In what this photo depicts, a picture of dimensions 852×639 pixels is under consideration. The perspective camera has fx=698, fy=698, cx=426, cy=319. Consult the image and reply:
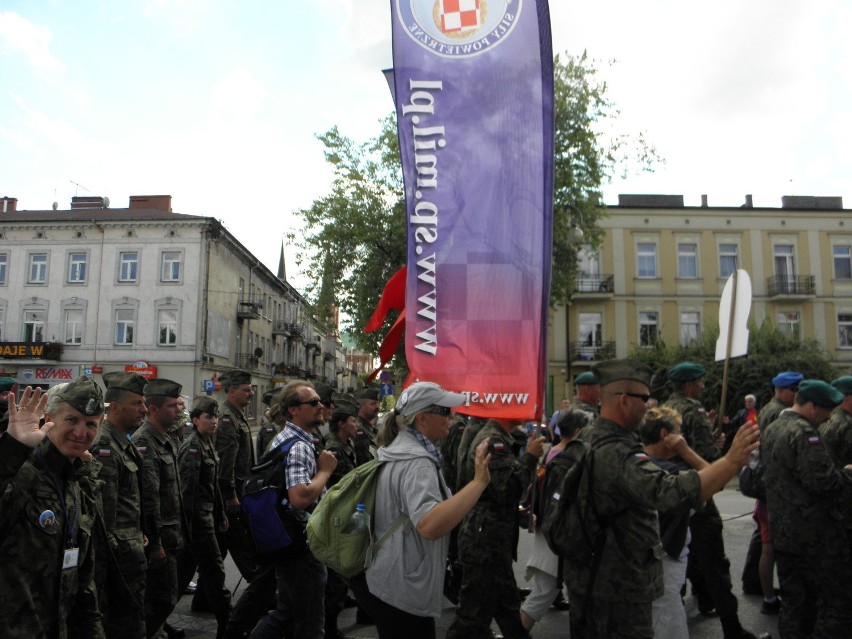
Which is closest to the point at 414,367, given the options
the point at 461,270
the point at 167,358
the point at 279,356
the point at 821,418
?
the point at 461,270

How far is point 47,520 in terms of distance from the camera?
9.39ft

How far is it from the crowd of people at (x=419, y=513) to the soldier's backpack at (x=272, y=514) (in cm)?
4

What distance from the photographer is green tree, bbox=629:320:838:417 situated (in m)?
25.6

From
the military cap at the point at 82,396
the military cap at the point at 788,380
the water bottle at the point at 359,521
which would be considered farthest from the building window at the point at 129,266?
the water bottle at the point at 359,521

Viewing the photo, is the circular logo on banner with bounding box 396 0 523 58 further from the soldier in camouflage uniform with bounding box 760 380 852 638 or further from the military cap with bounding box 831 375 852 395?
the military cap with bounding box 831 375 852 395

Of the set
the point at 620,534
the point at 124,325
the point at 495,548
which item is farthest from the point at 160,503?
the point at 124,325

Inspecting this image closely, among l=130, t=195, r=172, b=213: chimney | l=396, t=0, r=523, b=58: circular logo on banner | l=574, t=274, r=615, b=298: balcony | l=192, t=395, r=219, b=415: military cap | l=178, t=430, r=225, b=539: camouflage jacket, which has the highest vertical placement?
l=130, t=195, r=172, b=213: chimney

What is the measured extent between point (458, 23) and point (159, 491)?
Result: 3946mm

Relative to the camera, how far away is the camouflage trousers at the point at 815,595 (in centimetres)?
442

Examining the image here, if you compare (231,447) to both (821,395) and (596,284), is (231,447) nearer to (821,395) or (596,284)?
(821,395)

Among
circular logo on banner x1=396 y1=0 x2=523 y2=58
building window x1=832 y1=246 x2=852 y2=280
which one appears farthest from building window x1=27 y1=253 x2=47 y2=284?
building window x1=832 y1=246 x2=852 y2=280

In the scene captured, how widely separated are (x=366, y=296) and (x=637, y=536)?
21953mm

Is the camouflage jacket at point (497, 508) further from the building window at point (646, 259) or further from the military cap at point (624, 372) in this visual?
the building window at point (646, 259)

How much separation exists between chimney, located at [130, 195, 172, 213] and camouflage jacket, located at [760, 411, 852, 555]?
145 feet
